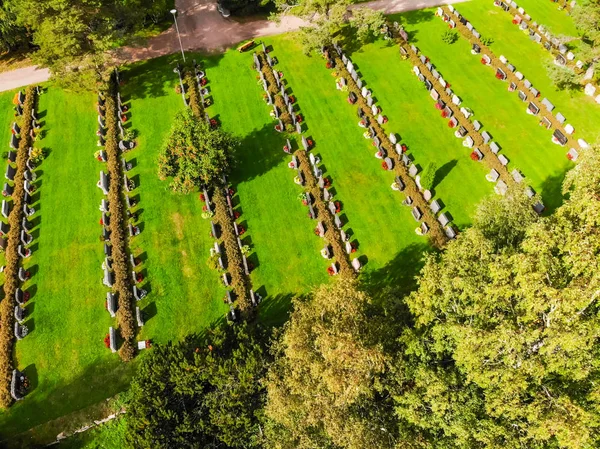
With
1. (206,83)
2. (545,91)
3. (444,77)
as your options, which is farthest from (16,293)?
(545,91)

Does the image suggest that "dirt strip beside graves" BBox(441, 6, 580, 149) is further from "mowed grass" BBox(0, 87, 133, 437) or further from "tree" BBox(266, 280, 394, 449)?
"mowed grass" BBox(0, 87, 133, 437)

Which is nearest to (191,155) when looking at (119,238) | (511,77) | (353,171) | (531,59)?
(119,238)

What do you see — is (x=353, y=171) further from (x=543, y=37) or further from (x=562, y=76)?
(x=543, y=37)

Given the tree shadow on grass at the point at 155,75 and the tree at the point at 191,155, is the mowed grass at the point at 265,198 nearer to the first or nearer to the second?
the tree shadow on grass at the point at 155,75

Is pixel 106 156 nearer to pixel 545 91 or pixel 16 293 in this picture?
pixel 16 293

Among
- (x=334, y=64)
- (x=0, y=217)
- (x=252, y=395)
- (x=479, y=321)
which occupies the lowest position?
(x=252, y=395)

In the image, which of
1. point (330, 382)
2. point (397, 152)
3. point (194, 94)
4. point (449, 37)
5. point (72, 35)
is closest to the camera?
point (330, 382)

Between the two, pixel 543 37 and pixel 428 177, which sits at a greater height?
pixel 543 37
